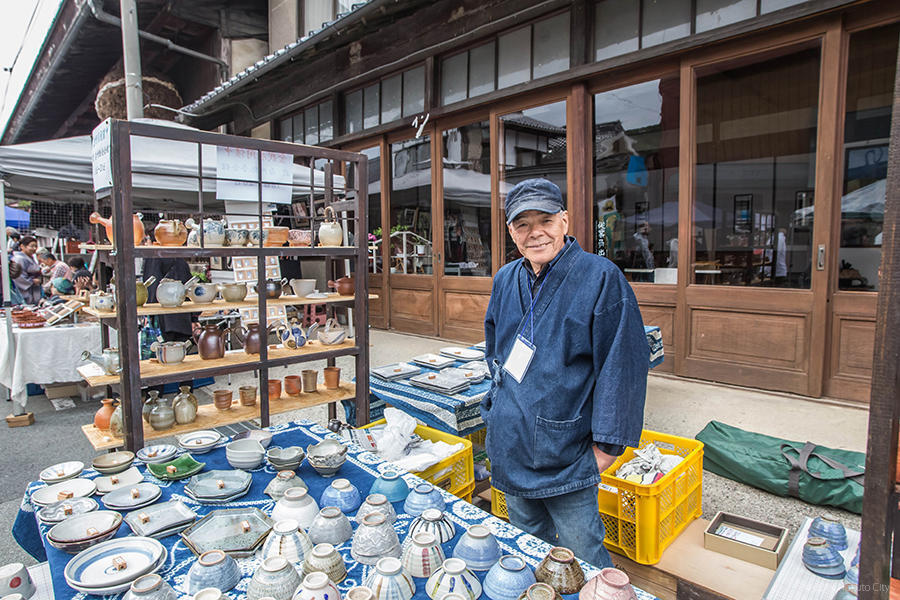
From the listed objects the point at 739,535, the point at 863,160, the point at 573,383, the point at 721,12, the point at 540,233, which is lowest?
the point at 739,535

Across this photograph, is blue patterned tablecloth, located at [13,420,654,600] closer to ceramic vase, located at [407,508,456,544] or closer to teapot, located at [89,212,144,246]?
ceramic vase, located at [407,508,456,544]

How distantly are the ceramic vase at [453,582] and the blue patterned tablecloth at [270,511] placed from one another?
5cm

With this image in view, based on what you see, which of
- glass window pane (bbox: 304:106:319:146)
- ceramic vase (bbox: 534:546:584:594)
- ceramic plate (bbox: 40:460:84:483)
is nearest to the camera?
ceramic vase (bbox: 534:546:584:594)

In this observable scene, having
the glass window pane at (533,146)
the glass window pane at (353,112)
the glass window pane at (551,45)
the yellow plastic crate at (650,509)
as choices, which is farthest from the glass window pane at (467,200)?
the yellow plastic crate at (650,509)

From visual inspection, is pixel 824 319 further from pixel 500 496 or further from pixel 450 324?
pixel 450 324

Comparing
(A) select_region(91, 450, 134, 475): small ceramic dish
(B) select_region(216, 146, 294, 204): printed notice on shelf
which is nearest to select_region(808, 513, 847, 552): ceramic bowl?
(A) select_region(91, 450, 134, 475): small ceramic dish

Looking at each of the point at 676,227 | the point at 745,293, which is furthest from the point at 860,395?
the point at 676,227

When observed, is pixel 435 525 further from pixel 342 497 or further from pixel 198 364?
pixel 198 364

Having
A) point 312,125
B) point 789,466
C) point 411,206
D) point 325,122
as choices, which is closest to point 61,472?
point 789,466

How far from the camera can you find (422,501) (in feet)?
5.49

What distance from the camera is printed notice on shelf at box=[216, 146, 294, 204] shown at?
3.23 metres

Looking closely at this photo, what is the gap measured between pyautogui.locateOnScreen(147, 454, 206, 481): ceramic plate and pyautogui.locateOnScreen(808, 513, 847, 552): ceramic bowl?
2.42 metres

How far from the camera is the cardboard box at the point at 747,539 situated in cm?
221

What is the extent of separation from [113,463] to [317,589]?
52.1 inches
